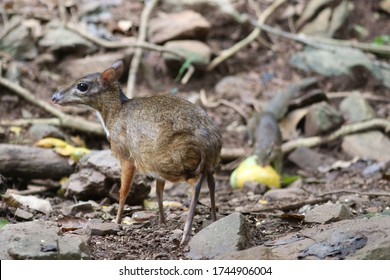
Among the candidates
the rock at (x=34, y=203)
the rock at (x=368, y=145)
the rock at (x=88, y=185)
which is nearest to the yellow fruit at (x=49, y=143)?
the rock at (x=88, y=185)

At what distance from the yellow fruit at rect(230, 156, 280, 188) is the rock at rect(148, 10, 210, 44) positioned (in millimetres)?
3756

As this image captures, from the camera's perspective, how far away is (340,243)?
393 cm

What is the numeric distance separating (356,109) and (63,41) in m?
4.77

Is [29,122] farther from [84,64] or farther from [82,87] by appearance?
[82,87]

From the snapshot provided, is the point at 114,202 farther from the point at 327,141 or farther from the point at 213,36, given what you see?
the point at 213,36

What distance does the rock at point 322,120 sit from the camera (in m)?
9.65

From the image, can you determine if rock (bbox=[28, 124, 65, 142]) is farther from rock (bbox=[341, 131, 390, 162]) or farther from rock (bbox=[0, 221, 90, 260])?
rock (bbox=[0, 221, 90, 260])

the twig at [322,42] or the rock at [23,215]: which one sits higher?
the twig at [322,42]

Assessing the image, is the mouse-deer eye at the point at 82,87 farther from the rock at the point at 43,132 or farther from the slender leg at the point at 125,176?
the rock at the point at 43,132

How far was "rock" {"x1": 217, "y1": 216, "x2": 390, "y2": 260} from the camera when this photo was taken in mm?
3734

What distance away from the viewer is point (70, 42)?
10.7 metres

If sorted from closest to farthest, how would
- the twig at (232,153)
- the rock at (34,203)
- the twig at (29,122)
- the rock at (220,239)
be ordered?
the rock at (220,239)
the rock at (34,203)
the twig at (29,122)
the twig at (232,153)

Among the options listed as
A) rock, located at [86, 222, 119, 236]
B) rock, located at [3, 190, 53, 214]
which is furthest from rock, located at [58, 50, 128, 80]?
rock, located at [86, 222, 119, 236]

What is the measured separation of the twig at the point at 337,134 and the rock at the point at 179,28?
2.93 m
